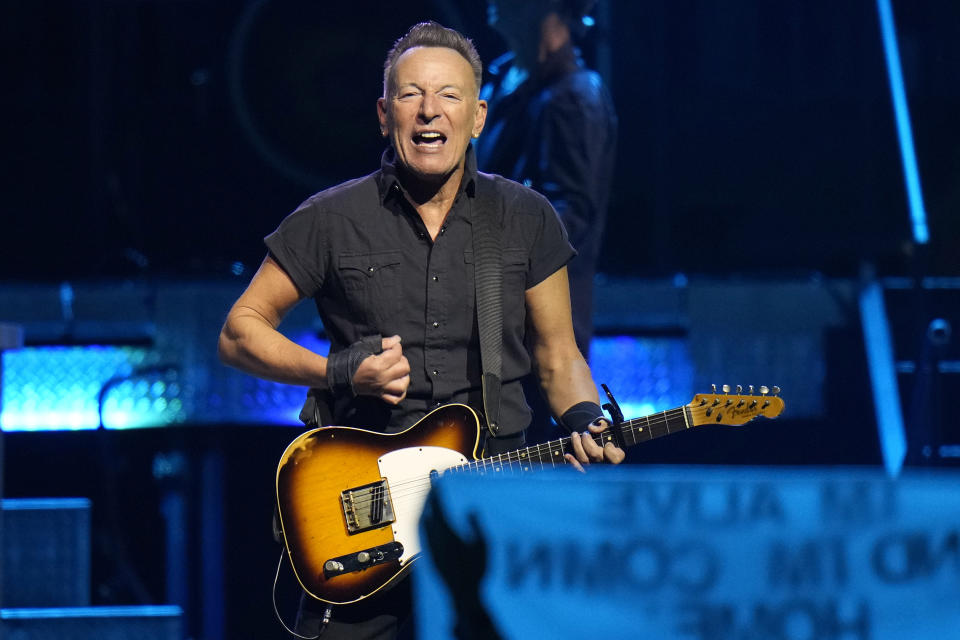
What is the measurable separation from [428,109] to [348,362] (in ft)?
2.16

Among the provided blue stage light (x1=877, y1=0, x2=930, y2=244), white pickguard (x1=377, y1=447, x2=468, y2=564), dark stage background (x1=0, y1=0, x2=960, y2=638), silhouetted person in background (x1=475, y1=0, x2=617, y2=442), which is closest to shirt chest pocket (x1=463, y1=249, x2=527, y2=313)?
white pickguard (x1=377, y1=447, x2=468, y2=564)

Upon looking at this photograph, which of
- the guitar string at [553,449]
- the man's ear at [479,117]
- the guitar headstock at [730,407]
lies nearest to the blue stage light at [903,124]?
the guitar headstock at [730,407]

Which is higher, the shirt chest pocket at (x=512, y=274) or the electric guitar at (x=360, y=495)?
the shirt chest pocket at (x=512, y=274)

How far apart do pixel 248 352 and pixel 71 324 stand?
2.52 metres

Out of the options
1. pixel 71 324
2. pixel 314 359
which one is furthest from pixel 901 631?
pixel 71 324

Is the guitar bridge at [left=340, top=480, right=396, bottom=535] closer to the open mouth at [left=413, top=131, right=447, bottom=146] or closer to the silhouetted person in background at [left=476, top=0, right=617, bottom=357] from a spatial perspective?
the open mouth at [left=413, top=131, right=447, bottom=146]

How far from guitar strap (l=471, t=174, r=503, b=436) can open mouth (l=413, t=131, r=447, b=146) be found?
19 centimetres

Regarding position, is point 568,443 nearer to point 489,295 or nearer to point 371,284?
point 489,295

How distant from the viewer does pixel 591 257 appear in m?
4.48

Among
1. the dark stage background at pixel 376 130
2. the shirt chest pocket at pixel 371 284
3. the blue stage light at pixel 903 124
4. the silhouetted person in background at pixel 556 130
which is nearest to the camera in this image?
the shirt chest pocket at pixel 371 284

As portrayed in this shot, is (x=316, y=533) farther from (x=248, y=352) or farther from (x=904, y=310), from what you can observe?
(x=904, y=310)

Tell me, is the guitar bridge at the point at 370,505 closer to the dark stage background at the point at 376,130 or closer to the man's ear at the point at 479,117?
the man's ear at the point at 479,117

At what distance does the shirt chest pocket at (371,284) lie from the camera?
2906 millimetres

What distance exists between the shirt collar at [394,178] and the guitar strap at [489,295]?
0.08ft
